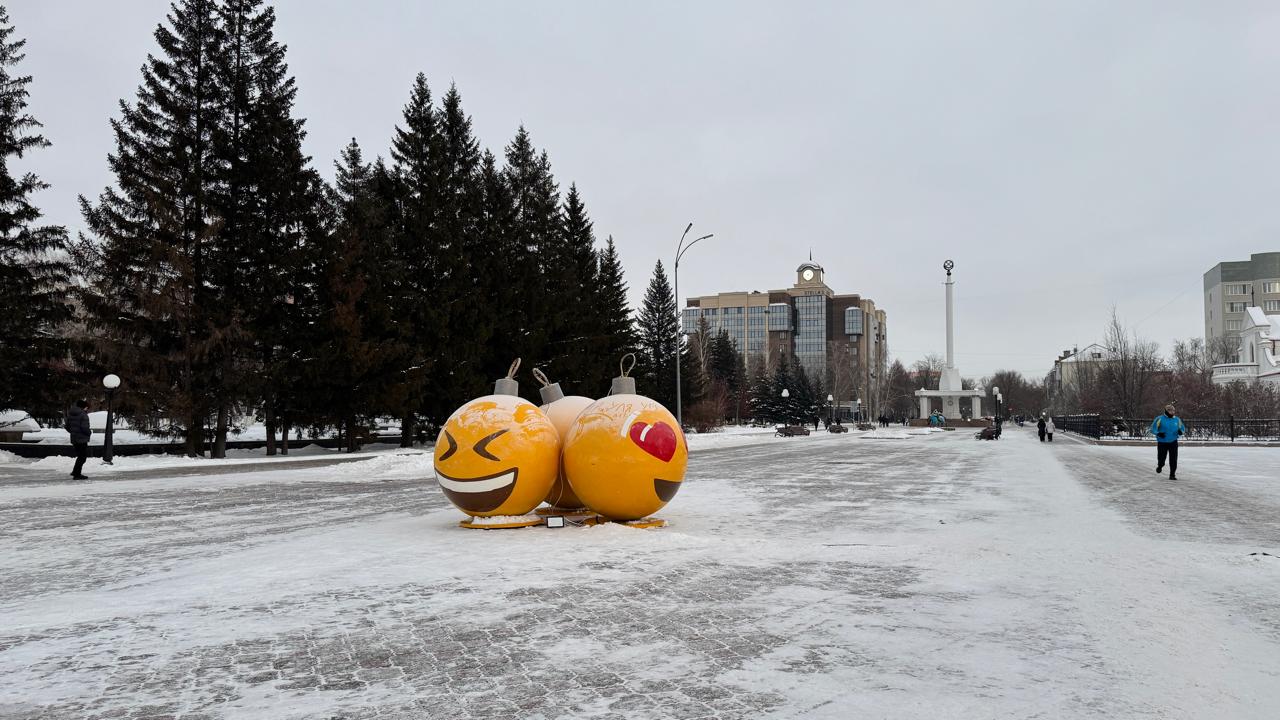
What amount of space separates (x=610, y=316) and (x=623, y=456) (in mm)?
43874

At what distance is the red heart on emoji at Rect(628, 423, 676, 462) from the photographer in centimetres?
945

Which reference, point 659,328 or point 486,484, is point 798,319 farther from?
point 486,484

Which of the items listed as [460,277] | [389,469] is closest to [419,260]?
[460,277]

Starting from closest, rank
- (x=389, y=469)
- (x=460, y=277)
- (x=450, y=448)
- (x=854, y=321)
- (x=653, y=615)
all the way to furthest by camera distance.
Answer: (x=653, y=615) < (x=450, y=448) < (x=389, y=469) < (x=460, y=277) < (x=854, y=321)

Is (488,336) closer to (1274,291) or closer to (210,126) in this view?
(210,126)

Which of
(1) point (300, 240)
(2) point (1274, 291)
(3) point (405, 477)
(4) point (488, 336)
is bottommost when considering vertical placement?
(3) point (405, 477)

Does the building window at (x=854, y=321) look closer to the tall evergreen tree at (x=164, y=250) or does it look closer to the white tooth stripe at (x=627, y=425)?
the tall evergreen tree at (x=164, y=250)

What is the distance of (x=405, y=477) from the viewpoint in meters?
20.4

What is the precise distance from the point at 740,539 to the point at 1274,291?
170 meters

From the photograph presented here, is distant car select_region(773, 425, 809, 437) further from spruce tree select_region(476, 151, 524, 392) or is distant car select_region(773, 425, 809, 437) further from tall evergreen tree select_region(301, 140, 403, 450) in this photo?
tall evergreen tree select_region(301, 140, 403, 450)

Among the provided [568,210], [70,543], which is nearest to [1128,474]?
[70,543]

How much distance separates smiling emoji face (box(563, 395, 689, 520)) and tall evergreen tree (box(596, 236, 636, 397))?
33547 millimetres

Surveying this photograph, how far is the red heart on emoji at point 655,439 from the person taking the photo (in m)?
9.45

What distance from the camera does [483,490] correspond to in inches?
370
